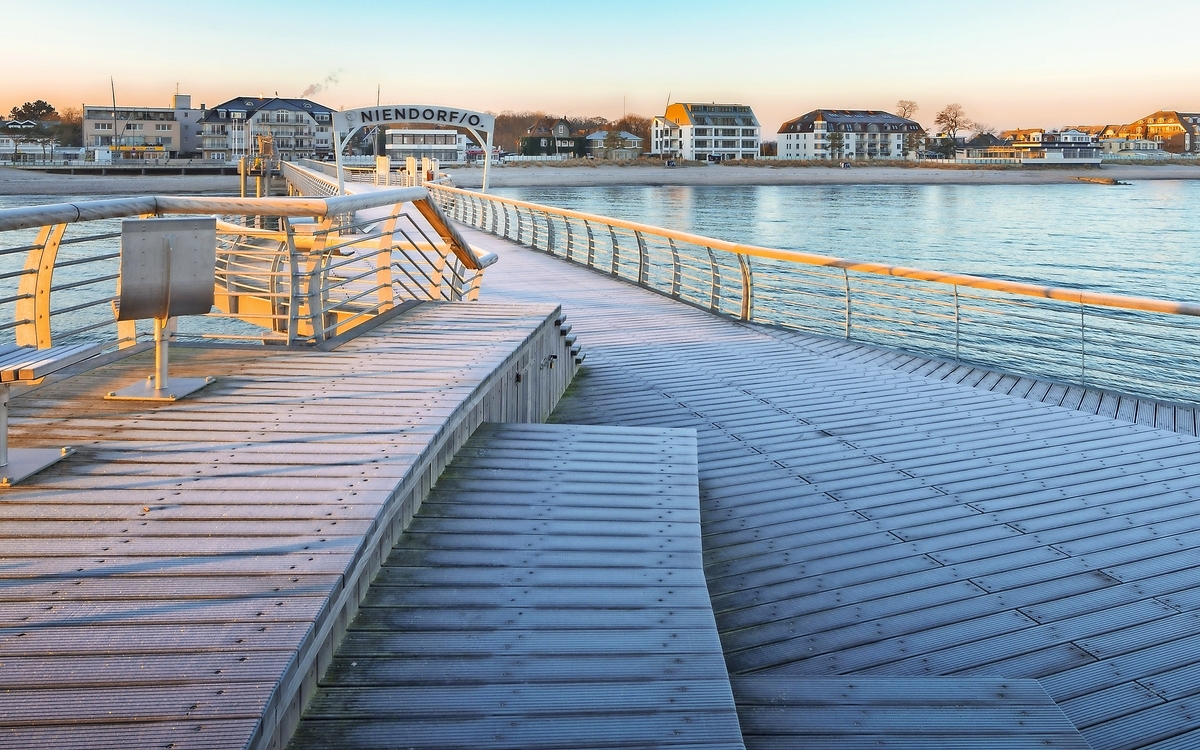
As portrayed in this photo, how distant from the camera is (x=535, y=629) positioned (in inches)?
114

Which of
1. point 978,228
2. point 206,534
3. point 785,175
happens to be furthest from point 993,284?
point 785,175

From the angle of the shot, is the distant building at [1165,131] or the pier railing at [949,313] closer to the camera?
the pier railing at [949,313]

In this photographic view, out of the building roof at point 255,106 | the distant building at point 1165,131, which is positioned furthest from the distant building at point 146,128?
the distant building at point 1165,131

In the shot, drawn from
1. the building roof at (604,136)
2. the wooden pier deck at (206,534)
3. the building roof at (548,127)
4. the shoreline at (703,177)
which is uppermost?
the building roof at (548,127)

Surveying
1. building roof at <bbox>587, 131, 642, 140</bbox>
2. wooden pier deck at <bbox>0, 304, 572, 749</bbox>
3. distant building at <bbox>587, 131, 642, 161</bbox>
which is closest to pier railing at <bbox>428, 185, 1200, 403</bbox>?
wooden pier deck at <bbox>0, 304, 572, 749</bbox>

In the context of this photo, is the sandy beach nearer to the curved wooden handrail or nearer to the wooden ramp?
the curved wooden handrail

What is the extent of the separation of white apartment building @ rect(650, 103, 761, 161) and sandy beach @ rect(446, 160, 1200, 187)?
1275 cm

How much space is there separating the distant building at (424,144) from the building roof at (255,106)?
15.5 m

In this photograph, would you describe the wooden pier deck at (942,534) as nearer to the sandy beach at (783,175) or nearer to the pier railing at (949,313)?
the pier railing at (949,313)

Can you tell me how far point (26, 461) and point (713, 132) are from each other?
136913mm

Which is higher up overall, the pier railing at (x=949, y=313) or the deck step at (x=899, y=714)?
the pier railing at (x=949, y=313)

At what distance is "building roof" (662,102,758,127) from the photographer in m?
135

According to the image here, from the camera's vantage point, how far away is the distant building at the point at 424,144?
101 metres

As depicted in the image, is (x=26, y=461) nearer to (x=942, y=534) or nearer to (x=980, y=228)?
(x=942, y=534)
